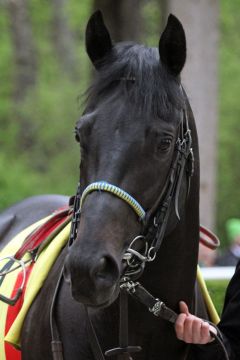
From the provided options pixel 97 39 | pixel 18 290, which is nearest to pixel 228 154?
pixel 18 290

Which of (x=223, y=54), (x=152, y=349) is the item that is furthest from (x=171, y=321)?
(x=223, y=54)

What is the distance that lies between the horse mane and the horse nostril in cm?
63

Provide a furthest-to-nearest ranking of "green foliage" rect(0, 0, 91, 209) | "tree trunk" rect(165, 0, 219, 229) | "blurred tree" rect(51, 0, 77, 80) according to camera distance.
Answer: "blurred tree" rect(51, 0, 77, 80) → "green foliage" rect(0, 0, 91, 209) → "tree trunk" rect(165, 0, 219, 229)

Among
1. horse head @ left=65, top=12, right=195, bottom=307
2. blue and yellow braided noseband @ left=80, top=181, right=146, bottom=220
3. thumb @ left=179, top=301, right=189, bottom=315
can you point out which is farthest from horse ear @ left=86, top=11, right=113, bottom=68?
thumb @ left=179, top=301, right=189, bottom=315

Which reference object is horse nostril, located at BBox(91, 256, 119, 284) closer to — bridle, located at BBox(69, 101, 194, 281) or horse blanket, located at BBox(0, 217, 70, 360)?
bridle, located at BBox(69, 101, 194, 281)

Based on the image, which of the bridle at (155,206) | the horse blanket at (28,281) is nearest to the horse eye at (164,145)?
the bridle at (155,206)

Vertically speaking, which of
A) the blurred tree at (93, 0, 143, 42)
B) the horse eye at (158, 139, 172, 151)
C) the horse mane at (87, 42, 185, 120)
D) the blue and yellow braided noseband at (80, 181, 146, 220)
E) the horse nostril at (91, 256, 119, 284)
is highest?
the blurred tree at (93, 0, 143, 42)

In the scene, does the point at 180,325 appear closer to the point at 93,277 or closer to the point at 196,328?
the point at 196,328

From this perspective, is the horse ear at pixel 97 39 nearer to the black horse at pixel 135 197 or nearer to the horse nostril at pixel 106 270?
the black horse at pixel 135 197

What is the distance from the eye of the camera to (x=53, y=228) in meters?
4.49

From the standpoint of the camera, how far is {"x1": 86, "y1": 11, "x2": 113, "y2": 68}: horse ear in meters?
3.43

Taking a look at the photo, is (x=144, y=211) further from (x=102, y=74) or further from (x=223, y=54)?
(x=223, y=54)

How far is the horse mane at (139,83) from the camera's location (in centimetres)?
325

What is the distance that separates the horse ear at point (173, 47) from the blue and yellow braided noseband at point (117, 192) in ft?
2.04
